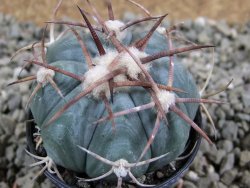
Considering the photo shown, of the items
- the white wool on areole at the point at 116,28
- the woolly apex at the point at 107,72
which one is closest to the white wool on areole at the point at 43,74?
the woolly apex at the point at 107,72

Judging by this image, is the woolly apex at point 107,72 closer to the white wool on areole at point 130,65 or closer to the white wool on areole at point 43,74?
the white wool on areole at point 130,65

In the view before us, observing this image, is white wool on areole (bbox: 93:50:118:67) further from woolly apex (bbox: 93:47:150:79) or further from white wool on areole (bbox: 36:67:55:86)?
white wool on areole (bbox: 36:67:55:86)

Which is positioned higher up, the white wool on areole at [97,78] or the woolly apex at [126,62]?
the woolly apex at [126,62]

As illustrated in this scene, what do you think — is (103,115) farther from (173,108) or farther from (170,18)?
(170,18)

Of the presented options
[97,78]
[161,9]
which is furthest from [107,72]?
[161,9]

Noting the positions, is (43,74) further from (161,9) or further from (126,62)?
(161,9)

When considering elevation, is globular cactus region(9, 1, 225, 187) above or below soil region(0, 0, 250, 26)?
below

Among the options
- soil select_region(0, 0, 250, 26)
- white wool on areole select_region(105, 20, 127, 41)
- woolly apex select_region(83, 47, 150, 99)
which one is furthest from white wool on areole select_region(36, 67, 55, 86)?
soil select_region(0, 0, 250, 26)

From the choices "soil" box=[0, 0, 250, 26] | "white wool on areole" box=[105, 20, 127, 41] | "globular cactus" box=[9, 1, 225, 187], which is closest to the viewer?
"globular cactus" box=[9, 1, 225, 187]
